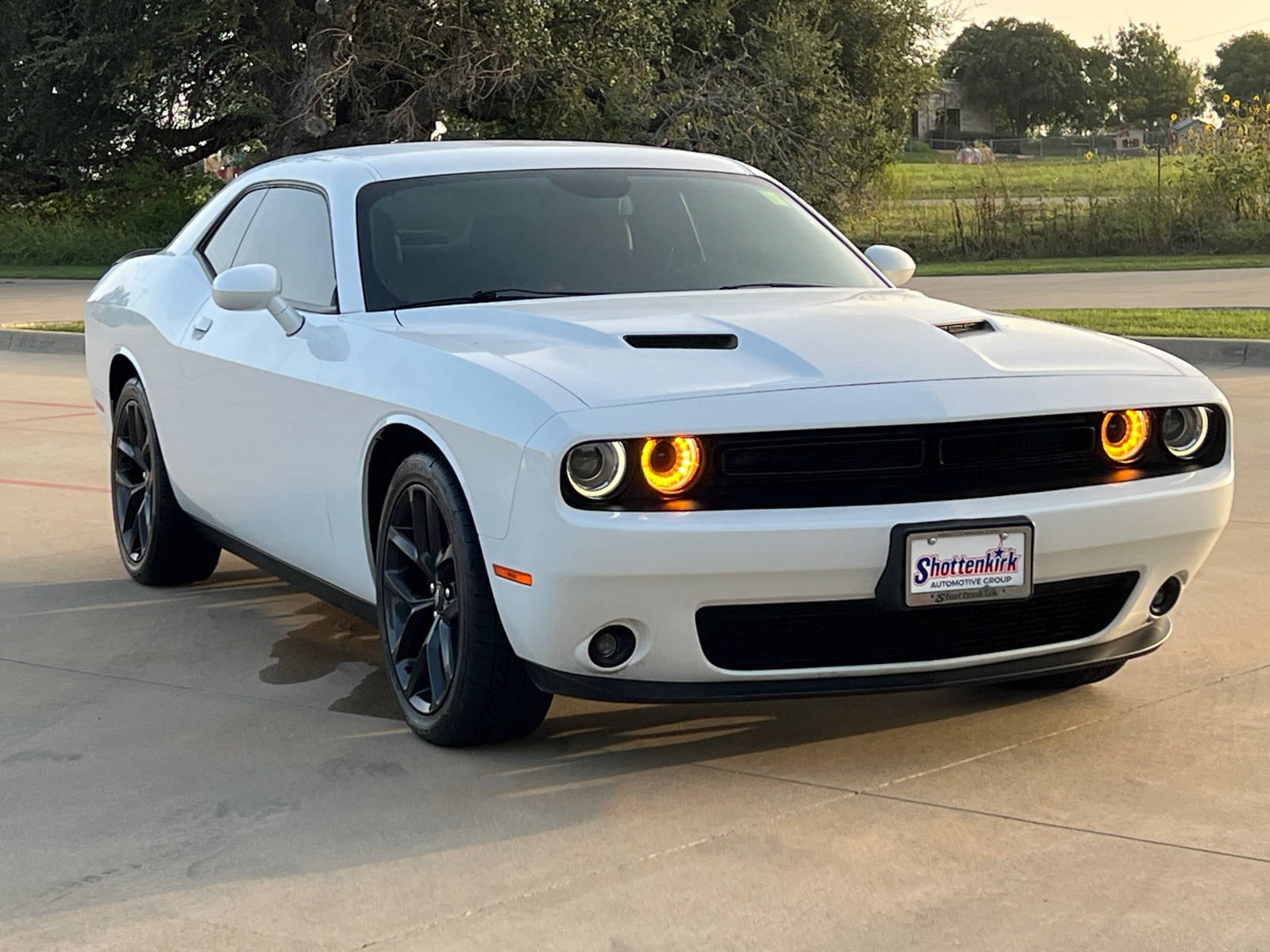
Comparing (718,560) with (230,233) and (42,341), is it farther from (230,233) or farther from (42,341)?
Result: (42,341)

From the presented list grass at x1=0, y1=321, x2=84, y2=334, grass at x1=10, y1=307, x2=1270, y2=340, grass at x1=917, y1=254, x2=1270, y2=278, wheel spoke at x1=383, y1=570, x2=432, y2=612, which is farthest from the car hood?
grass at x1=917, y1=254, x2=1270, y2=278

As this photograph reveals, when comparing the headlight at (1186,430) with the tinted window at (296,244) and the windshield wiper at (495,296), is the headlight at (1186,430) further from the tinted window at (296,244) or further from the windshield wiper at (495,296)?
the tinted window at (296,244)

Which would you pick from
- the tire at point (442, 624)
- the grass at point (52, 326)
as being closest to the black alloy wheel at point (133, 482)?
the tire at point (442, 624)

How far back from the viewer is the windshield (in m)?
5.14

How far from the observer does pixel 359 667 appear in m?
5.36

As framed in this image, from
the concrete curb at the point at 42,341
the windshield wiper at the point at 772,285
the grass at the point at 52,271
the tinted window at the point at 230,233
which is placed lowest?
the grass at the point at 52,271

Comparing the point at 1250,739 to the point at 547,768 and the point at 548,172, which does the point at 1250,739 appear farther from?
the point at 548,172

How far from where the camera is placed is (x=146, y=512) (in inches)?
259

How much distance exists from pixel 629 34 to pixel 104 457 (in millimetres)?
22341

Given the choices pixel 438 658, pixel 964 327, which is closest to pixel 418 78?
pixel 964 327

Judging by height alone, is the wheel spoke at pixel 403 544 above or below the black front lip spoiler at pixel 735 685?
above

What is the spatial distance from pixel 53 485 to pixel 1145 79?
116754 mm

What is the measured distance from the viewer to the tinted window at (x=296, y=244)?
5316 millimetres

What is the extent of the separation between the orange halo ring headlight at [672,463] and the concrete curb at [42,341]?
13.7 metres
